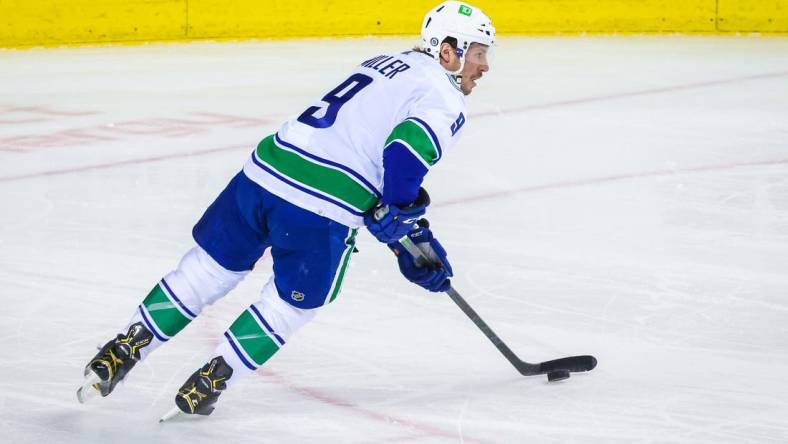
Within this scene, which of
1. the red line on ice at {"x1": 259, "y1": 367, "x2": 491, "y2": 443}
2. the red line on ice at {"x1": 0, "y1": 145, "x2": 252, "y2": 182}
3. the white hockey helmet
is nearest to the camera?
the red line on ice at {"x1": 259, "y1": 367, "x2": 491, "y2": 443}

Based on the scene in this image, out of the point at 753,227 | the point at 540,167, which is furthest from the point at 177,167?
the point at 753,227

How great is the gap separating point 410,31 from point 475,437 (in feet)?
24.8

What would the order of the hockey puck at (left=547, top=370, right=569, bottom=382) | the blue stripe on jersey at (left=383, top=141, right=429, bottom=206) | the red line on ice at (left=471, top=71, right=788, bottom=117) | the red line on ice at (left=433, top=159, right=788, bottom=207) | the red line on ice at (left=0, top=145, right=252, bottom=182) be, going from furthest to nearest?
the red line on ice at (left=471, top=71, right=788, bottom=117)
the red line on ice at (left=0, top=145, right=252, bottom=182)
the red line on ice at (left=433, top=159, right=788, bottom=207)
the hockey puck at (left=547, top=370, right=569, bottom=382)
the blue stripe on jersey at (left=383, top=141, right=429, bottom=206)

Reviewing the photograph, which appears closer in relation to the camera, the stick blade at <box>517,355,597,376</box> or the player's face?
the player's face

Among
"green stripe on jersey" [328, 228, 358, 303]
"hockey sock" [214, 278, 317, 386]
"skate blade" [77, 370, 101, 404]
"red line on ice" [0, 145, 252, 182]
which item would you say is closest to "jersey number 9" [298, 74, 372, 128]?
"green stripe on jersey" [328, 228, 358, 303]

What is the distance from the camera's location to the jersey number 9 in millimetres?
2900

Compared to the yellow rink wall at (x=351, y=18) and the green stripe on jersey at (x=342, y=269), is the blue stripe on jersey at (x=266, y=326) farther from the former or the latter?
the yellow rink wall at (x=351, y=18)

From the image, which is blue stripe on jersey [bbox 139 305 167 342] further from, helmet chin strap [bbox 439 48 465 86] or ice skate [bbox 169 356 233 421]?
helmet chin strap [bbox 439 48 465 86]

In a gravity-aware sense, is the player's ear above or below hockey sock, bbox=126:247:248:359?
above

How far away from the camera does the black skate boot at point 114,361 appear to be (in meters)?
2.93

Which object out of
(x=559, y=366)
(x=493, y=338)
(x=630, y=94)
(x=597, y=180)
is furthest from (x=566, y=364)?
(x=630, y=94)

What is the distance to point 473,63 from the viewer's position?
2994 millimetres

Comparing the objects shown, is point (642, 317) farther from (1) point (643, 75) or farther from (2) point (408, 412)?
(1) point (643, 75)

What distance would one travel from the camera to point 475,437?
2.83 m
